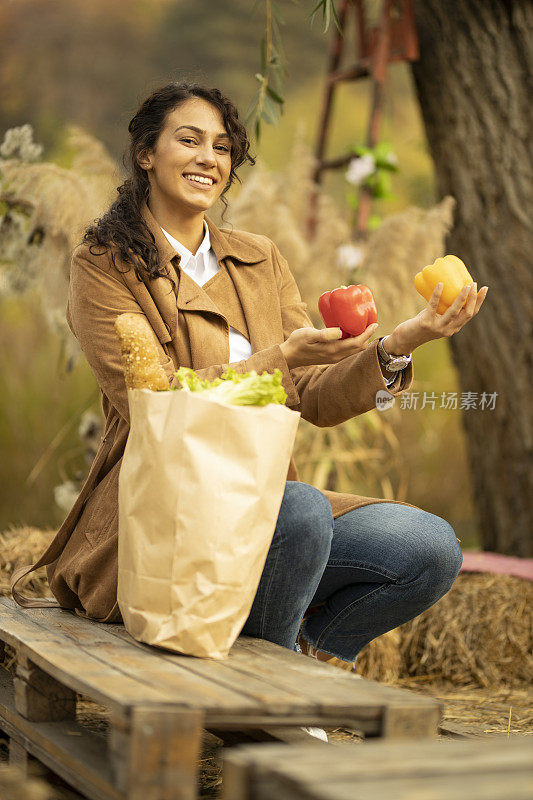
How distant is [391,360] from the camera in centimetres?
209

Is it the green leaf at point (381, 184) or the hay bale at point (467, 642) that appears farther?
the green leaf at point (381, 184)

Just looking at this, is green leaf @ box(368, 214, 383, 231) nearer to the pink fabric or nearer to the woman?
the pink fabric

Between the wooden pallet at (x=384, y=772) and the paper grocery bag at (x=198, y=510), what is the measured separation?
0.46 meters

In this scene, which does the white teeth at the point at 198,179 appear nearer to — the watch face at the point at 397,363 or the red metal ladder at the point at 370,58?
the watch face at the point at 397,363

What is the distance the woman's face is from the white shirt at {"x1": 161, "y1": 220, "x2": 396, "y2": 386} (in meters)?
0.10

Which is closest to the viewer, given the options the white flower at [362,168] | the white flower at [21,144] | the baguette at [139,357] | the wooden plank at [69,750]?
the wooden plank at [69,750]

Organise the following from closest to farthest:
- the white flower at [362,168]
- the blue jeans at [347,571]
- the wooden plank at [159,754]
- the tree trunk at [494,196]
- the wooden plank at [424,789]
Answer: the wooden plank at [424,789] → the wooden plank at [159,754] → the blue jeans at [347,571] → the tree trunk at [494,196] → the white flower at [362,168]

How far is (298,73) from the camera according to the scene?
5.94 metres

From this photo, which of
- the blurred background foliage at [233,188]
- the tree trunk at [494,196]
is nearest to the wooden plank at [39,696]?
the blurred background foliage at [233,188]

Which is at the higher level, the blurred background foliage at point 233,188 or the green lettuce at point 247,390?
the blurred background foliage at point 233,188

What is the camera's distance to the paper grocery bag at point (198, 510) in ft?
5.20

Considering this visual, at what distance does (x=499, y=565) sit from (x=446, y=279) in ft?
5.36

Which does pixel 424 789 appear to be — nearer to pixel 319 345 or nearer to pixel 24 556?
pixel 319 345

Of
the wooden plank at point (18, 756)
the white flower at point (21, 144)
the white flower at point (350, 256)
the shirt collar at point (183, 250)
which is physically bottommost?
the wooden plank at point (18, 756)
